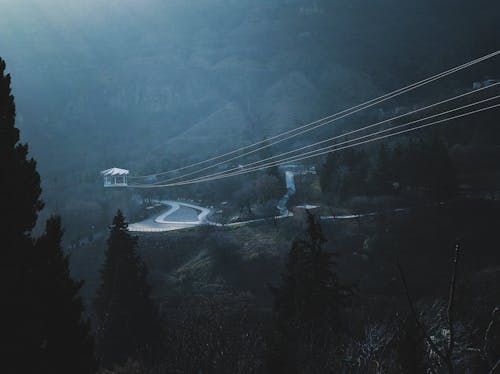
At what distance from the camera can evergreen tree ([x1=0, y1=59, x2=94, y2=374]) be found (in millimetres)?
5762

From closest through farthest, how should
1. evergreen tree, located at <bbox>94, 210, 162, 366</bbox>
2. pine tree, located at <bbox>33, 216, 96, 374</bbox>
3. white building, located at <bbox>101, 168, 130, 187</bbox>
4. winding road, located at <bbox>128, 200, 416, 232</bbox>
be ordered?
pine tree, located at <bbox>33, 216, 96, 374</bbox>, evergreen tree, located at <bbox>94, 210, 162, 366</bbox>, winding road, located at <bbox>128, 200, 416, 232</bbox>, white building, located at <bbox>101, 168, 130, 187</bbox>

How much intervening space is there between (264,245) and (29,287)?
36090mm

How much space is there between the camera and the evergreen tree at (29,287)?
5.76m

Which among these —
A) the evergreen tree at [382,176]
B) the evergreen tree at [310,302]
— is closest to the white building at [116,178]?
the evergreen tree at [382,176]

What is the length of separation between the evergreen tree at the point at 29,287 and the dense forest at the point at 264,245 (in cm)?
2

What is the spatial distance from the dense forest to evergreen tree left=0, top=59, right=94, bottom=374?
0.9 inches

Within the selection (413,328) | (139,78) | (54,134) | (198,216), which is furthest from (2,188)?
(139,78)

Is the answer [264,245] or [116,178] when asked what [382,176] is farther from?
[116,178]

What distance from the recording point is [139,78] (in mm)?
171500

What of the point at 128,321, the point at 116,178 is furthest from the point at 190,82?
the point at 128,321

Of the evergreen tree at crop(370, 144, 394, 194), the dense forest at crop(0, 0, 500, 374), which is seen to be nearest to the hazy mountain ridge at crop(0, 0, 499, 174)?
the dense forest at crop(0, 0, 500, 374)

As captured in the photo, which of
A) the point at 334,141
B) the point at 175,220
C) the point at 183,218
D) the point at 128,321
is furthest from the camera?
the point at 334,141

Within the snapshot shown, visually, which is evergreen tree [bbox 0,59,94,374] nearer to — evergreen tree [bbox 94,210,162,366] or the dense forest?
the dense forest

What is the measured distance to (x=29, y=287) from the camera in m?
5.98
